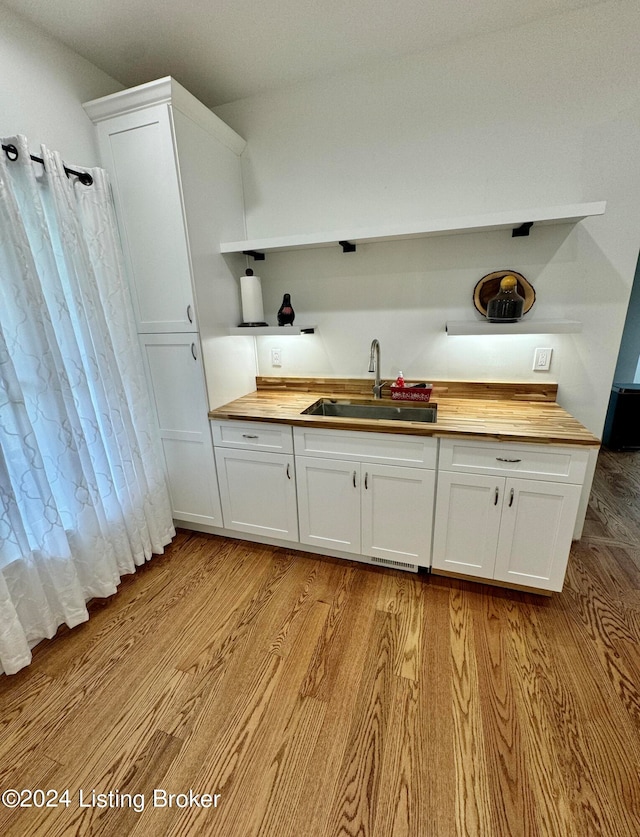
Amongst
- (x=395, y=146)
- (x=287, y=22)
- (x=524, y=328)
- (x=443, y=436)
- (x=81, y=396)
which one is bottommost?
(x=443, y=436)

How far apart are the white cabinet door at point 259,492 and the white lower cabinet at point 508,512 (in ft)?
2.66

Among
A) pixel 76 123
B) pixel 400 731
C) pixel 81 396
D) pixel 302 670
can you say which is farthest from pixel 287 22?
pixel 400 731

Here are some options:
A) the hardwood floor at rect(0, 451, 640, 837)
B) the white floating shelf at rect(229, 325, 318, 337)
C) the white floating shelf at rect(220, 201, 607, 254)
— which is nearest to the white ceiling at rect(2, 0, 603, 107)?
the white floating shelf at rect(220, 201, 607, 254)

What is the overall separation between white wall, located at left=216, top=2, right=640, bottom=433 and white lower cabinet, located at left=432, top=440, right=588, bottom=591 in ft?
2.17

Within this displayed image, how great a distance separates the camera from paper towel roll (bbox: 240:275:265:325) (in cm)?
217

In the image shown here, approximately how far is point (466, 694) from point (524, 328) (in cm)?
160

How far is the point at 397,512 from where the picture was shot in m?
1.85

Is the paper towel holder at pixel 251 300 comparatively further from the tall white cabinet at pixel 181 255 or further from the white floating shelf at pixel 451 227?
the white floating shelf at pixel 451 227

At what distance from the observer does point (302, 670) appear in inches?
57.9

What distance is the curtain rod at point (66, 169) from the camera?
140 cm

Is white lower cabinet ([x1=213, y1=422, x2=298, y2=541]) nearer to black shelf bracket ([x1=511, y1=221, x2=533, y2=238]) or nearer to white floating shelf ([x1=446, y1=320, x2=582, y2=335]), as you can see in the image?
white floating shelf ([x1=446, y1=320, x2=582, y2=335])

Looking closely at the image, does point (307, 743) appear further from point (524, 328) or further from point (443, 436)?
point (524, 328)

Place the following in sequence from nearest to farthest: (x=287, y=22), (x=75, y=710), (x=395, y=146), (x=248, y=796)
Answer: (x=248, y=796) < (x=75, y=710) < (x=287, y=22) < (x=395, y=146)

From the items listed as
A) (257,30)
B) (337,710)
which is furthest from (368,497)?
(257,30)
